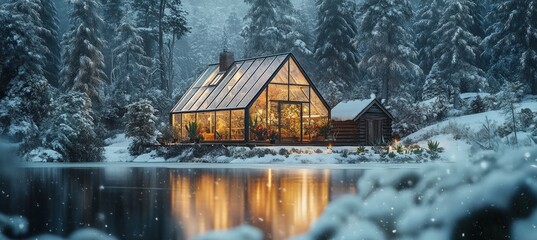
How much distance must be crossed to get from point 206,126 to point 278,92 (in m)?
4.27

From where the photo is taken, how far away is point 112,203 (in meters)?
7.95

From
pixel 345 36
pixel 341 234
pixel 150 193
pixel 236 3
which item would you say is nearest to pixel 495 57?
pixel 345 36

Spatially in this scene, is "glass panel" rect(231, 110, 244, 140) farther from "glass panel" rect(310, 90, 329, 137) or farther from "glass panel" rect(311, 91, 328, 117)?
"glass panel" rect(311, 91, 328, 117)

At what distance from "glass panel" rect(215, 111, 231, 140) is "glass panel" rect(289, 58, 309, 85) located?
13.1ft

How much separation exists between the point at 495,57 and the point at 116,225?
4246 centimetres

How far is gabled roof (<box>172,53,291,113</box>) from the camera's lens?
29891mm

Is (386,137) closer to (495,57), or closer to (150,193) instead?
(495,57)

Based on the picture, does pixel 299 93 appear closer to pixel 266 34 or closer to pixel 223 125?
pixel 223 125

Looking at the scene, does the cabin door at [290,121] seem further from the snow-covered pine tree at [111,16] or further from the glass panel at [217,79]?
the snow-covered pine tree at [111,16]

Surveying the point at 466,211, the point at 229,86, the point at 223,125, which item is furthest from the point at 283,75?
the point at 466,211

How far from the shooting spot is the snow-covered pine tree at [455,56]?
43.3m

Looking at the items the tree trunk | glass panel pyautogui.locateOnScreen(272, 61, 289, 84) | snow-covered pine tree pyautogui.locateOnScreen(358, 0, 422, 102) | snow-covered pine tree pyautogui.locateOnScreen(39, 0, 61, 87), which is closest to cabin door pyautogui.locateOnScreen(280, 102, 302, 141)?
glass panel pyautogui.locateOnScreen(272, 61, 289, 84)

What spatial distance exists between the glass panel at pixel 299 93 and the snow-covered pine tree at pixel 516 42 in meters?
16.2

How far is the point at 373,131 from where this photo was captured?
33406 mm
